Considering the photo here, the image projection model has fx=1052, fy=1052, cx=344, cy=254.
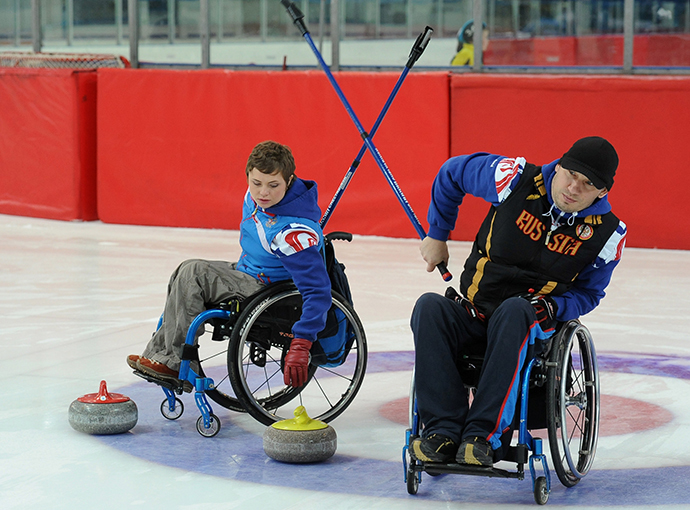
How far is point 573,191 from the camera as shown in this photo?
9.83ft

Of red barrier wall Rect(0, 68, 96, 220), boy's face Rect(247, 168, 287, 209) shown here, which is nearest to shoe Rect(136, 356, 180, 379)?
boy's face Rect(247, 168, 287, 209)

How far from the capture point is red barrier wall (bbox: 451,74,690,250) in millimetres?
7574

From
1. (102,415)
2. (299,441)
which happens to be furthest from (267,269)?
(102,415)

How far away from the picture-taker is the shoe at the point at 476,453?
9.13ft

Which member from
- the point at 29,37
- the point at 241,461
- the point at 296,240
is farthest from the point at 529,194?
the point at 29,37

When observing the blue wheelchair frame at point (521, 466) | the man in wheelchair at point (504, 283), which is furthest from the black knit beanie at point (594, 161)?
the blue wheelchair frame at point (521, 466)

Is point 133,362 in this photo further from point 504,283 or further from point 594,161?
point 594,161

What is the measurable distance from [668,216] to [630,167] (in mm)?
451

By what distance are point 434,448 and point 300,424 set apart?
590mm

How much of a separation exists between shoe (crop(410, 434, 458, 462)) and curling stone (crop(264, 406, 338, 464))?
0.46 metres

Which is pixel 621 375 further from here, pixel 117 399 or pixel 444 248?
pixel 117 399

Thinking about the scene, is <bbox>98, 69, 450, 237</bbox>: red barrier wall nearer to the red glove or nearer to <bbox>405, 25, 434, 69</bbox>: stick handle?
<bbox>405, 25, 434, 69</bbox>: stick handle

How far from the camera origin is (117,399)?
3.57 metres

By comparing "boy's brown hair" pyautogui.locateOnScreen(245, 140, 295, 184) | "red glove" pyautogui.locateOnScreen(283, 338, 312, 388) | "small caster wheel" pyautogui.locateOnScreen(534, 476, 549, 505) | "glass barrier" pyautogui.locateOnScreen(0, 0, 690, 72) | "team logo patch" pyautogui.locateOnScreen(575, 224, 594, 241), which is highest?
"glass barrier" pyautogui.locateOnScreen(0, 0, 690, 72)
